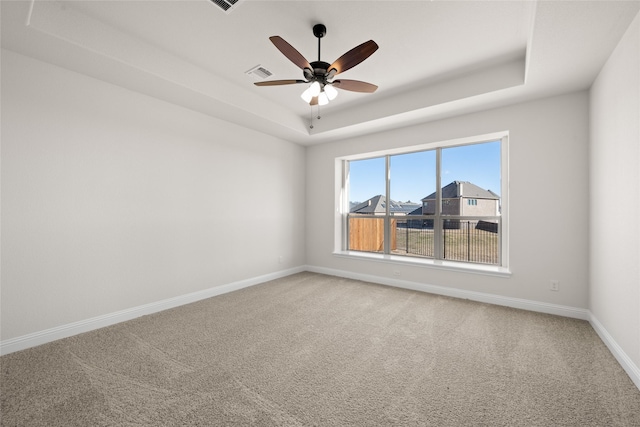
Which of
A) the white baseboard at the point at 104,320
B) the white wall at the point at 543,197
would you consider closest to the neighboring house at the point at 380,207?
the white wall at the point at 543,197

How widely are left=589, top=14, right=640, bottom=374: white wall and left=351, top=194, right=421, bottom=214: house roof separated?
2207 millimetres

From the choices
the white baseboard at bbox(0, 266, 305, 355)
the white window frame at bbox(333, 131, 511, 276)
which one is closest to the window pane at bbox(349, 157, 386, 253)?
the white window frame at bbox(333, 131, 511, 276)

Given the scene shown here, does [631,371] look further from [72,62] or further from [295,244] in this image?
[72,62]

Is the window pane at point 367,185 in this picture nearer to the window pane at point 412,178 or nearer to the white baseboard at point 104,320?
the window pane at point 412,178

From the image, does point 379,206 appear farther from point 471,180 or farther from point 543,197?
point 543,197

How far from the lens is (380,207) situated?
192 inches

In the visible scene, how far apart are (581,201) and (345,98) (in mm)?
3077

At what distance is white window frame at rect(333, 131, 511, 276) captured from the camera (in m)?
3.59

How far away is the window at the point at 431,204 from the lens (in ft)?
12.5

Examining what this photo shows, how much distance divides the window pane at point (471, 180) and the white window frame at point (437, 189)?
88 mm

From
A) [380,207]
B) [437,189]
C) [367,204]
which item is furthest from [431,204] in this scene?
[367,204]

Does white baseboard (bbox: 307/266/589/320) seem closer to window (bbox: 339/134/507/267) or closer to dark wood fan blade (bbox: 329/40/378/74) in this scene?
A: window (bbox: 339/134/507/267)

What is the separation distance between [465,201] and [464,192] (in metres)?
0.14

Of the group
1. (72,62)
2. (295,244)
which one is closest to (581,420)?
(295,244)
